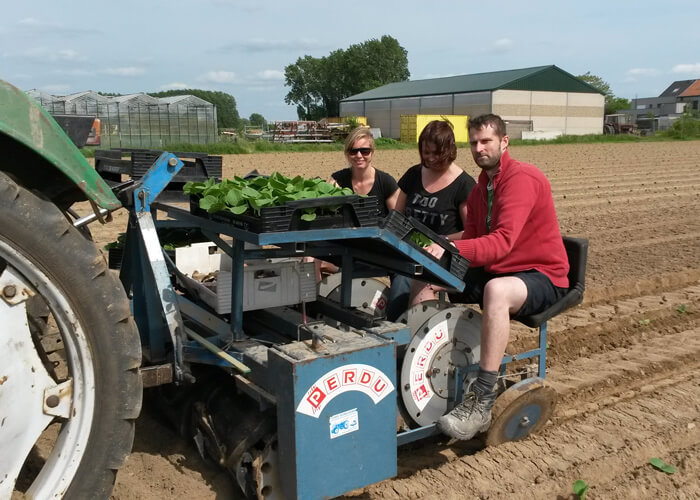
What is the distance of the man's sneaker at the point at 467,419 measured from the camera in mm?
3295

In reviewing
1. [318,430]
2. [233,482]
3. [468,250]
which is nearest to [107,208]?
[318,430]

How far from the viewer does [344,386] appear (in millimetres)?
2715

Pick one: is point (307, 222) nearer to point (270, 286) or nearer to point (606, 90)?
point (270, 286)

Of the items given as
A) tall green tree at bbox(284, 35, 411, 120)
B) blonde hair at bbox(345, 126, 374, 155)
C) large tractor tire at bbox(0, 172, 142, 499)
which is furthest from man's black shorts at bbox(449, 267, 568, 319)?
tall green tree at bbox(284, 35, 411, 120)

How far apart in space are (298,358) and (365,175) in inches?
93.2

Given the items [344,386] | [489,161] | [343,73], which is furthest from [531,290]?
[343,73]

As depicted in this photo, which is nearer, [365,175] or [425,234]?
[425,234]

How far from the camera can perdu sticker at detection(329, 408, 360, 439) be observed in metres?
2.69

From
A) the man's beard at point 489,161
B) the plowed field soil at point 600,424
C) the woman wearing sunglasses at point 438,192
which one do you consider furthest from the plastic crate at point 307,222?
the woman wearing sunglasses at point 438,192

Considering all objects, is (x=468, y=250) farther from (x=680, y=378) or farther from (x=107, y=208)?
(x=680, y=378)

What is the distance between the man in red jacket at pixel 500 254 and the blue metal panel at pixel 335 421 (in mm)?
597

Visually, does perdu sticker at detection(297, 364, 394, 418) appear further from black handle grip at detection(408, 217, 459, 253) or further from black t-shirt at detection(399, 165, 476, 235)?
black t-shirt at detection(399, 165, 476, 235)

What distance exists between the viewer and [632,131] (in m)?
53.2

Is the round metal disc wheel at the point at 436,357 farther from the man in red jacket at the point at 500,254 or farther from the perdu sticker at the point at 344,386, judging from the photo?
the perdu sticker at the point at 344,386
